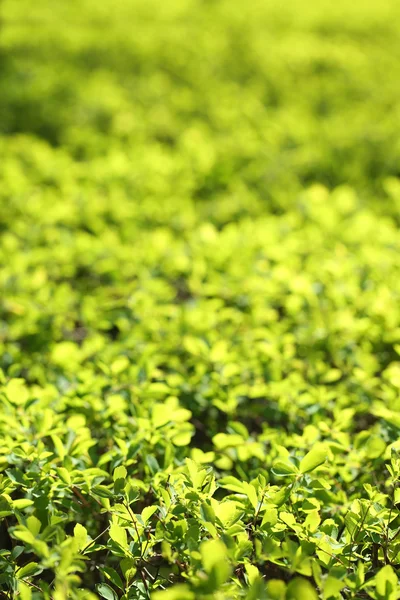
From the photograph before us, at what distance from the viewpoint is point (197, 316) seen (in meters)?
2.56

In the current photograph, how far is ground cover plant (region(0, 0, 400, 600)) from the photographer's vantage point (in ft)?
5.09

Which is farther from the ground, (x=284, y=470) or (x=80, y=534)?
(x=284, y=470)

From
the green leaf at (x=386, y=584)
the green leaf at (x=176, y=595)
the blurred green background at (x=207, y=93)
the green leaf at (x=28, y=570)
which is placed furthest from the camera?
the blurred green background at (x=207, y=93)

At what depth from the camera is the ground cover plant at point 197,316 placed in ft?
5.09

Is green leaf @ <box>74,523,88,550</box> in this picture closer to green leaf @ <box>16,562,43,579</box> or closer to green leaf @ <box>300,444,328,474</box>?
green leaf @ <box>16,562,43,579</box>

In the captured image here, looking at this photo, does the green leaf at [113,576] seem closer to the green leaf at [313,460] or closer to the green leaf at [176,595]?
the green leaf at [176,595]

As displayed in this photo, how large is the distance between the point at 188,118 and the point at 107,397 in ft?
10.8

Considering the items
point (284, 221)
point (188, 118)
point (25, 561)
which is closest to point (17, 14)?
point (188, 118)

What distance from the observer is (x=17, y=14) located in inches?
246

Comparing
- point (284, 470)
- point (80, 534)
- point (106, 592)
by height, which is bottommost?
point (106, 592)

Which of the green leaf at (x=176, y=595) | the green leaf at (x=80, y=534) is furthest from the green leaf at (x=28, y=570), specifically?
the green leaf at (x=176, y=595)

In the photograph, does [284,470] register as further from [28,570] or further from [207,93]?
[207,93]

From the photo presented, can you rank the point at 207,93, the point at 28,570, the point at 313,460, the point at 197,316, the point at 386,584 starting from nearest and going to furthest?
the point at 386,584 < the point at 28,570 < the point at 313,460 < the point at 197,316 < the point at 207,93

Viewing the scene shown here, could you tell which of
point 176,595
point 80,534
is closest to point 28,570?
point 80,534
